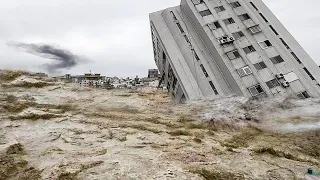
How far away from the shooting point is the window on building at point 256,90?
1140 inches

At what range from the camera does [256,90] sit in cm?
2917

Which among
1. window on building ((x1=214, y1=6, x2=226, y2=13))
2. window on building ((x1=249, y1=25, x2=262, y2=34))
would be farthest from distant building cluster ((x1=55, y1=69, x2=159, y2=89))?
window on building ((x1=249, y1=25, x2=262, y2=34))

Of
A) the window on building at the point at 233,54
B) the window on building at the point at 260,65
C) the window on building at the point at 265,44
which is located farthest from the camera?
the window on building at the point at 265,44

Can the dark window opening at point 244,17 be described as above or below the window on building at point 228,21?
above

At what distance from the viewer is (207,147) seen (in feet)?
48.4

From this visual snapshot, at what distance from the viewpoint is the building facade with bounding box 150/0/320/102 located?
1158 inches

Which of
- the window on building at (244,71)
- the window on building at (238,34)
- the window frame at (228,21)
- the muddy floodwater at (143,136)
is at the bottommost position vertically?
the muddy floodwater at (143,136)

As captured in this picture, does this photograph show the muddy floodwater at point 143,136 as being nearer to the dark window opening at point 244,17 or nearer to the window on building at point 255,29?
the window on building at point 255,29

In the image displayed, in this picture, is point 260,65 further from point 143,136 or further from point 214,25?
point 143,136

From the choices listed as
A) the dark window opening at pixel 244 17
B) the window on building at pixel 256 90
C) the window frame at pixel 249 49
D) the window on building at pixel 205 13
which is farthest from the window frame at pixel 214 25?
the window on building at pixel 256 90

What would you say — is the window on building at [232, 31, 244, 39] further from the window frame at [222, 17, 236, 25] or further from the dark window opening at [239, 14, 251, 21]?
the dark window opening at [239, 14, 251, 21]

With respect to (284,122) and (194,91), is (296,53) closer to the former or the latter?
(194,91)

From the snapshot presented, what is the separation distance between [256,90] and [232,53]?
4527mm

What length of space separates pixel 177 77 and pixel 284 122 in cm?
1309
